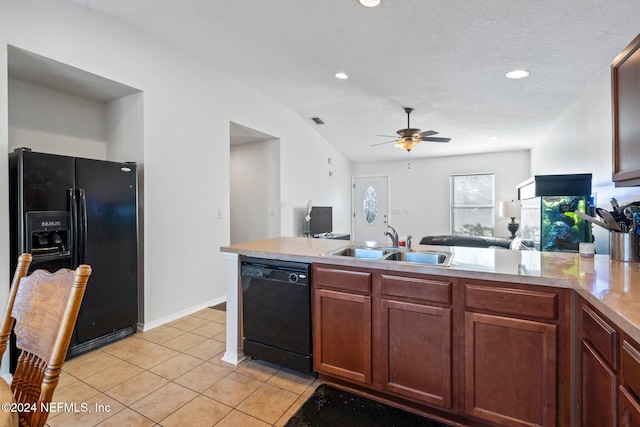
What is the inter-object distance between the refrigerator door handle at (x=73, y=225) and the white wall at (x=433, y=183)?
643 cm

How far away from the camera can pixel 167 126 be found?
317 centimetres

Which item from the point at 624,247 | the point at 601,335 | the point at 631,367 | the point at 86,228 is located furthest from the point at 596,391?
the point at 86,228

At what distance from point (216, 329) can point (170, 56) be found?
291 centimetres

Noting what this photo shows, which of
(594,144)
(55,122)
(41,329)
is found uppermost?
(55,122)

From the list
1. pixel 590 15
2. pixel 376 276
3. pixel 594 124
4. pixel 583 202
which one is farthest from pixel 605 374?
pixel 594 124

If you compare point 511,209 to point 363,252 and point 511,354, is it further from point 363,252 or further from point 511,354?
point 511,354

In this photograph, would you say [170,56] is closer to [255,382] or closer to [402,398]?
[255,382]

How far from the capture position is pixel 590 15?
1.98 metres

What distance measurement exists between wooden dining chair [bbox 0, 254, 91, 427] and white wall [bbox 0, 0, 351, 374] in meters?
1.56

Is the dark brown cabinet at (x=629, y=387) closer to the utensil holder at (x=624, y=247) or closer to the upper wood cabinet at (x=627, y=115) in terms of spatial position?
the upper wood cabinet at (x=627, y=115)

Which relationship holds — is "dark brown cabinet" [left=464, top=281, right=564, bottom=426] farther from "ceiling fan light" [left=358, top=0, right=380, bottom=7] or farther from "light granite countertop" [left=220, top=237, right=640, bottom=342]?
"ceiling fan light" [left=358, top=0, right=380, bottom=7]

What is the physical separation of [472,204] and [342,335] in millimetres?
5963

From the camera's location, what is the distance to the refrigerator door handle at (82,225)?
95.3 inches

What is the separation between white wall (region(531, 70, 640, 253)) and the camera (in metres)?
2.43
